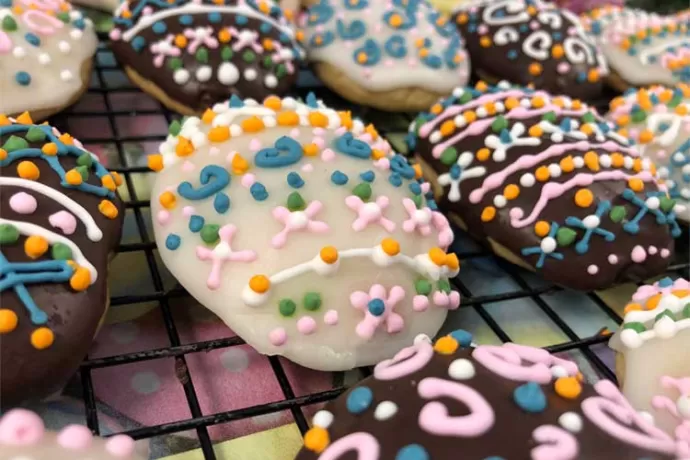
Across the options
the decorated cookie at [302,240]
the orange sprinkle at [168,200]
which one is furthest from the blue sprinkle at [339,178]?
the orange sprinkle at [168,200]

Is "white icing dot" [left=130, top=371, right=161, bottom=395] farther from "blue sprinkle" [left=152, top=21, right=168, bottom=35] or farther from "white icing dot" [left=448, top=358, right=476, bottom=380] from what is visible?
"blue sprinkle" [left=152, top=21, right=168, bottom=35]

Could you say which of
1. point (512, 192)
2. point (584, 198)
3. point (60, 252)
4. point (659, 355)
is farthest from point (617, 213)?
point (60, 252)

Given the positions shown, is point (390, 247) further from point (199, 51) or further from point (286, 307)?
point (199, 51)

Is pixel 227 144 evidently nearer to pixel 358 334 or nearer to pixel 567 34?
pixel 358 334

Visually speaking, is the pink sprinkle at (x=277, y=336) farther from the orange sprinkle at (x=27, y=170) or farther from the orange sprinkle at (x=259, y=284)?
the orange sprinkle at (x=27, y=170)

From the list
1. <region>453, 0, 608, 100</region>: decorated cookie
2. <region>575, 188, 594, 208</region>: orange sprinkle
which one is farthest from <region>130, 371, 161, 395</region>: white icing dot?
<region>453, 0, 608, 100</region>: decorated cookie

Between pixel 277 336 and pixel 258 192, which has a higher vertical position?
pixel 258 192
